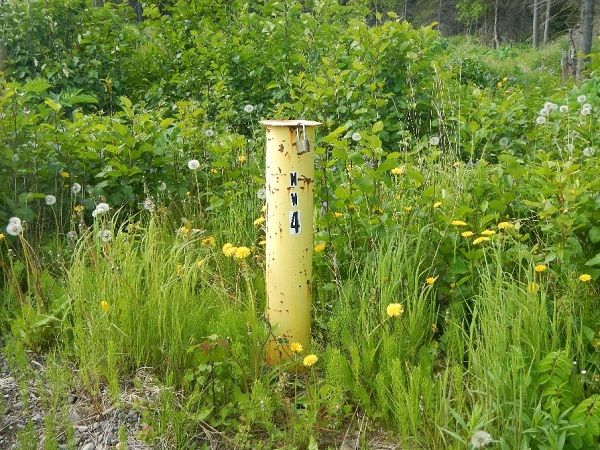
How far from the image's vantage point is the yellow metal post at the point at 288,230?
2.75 meters

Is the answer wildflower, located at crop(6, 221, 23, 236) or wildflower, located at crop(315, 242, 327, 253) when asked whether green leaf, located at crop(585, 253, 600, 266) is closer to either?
wildflower, located at crop(315, 242, 327, 253)

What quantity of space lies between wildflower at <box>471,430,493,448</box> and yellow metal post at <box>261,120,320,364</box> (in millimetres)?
894

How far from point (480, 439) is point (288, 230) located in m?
1.13

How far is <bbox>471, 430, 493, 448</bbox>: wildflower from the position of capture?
2.07 m

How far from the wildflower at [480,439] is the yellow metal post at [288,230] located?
0.89m

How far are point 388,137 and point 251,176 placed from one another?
1.67 m

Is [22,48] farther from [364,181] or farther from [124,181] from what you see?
[364,181]

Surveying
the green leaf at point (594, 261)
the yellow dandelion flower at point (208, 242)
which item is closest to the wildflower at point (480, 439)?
the green leaf at point (594, 261)

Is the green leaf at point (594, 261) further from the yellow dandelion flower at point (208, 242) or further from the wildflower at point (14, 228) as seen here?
the wildflower at point (14, 228)

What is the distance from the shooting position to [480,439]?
2.08 metres

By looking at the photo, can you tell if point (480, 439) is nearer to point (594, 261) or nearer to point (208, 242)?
point (594, 261)

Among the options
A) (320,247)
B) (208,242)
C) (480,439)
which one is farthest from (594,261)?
(208,242)

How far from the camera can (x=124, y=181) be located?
415 centimetres

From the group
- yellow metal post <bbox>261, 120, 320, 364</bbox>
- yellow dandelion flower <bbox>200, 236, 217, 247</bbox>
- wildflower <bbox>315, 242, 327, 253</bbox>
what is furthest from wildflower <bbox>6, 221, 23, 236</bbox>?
wildflower <bbox>315, 242, 327, 253</bbox>
